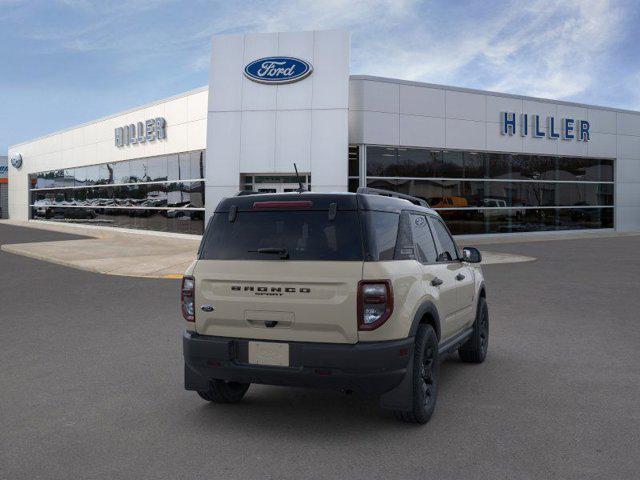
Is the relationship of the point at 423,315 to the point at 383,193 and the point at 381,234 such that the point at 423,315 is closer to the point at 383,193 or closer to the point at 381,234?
the point at 381,234

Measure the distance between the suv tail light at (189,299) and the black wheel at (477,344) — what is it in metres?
3.04

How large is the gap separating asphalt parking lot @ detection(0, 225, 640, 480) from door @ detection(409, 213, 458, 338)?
68cm

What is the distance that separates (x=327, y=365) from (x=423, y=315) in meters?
0.95

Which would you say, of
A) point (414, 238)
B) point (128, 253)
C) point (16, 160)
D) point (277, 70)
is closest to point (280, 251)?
point (414, 238)

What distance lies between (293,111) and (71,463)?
61.8ft

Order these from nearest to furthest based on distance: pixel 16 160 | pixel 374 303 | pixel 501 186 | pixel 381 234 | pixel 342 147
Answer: pixel 374 303 < pixel 381 234 < pixel 342 147 < pixel 501 186 < pixel 16 160

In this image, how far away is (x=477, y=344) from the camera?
661 centimetres

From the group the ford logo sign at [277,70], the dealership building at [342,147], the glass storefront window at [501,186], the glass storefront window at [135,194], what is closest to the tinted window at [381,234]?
the dealership building at [342,147]

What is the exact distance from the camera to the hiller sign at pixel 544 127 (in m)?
27.9

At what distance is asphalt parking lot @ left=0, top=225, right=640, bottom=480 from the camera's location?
13.2ft

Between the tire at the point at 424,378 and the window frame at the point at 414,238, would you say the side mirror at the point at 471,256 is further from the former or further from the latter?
the tire at the point at 424,378

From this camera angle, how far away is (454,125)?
26359mm

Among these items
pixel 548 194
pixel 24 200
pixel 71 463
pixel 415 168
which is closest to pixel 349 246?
pixel 71 463

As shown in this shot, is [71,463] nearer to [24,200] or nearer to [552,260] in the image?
[552,260]
